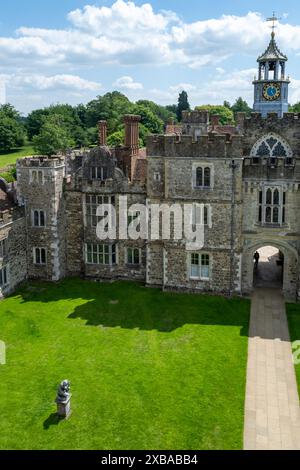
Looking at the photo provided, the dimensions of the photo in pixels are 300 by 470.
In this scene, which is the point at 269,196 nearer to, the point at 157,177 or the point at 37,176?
the point at 157,177

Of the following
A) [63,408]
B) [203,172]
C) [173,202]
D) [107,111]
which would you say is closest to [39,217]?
[173,202]

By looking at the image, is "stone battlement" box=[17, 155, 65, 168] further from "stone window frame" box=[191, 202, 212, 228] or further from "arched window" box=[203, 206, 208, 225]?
"arched window" box=[203, 206, 208, 225]

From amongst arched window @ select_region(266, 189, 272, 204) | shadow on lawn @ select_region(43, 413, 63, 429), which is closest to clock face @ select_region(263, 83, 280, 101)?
arched window @ select_region(266, 189, 272, 204)

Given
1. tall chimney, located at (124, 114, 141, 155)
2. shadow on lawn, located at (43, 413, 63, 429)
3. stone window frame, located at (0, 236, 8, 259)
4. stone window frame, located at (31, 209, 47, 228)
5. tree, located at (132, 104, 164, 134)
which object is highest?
tree, located at (132, 104, 164, 134)

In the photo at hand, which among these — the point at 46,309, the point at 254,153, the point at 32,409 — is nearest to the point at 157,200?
the point at 254,153

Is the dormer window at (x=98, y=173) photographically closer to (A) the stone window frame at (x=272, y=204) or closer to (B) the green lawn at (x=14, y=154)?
(A) the stone window frame at (x=272, y=204)
